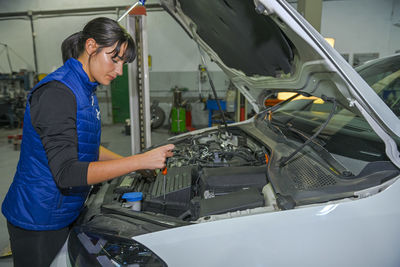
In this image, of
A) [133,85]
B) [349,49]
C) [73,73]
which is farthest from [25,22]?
[349,49]

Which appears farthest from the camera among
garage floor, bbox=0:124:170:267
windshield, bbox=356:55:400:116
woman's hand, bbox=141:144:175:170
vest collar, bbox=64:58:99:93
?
garage floor, bbox=0:124:170:267

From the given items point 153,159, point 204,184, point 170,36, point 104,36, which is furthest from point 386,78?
point 170,36

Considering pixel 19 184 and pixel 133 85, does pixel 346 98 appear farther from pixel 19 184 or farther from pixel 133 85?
pixel 133 85

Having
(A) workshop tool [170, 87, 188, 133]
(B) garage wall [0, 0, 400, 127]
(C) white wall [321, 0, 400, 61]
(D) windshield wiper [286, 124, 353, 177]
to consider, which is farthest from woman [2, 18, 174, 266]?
(C) white wall [321, 0, 400, 61]

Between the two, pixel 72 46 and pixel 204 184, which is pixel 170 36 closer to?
pixel 72 46

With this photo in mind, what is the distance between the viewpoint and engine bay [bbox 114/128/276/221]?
1.02 metres

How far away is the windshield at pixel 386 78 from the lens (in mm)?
1483

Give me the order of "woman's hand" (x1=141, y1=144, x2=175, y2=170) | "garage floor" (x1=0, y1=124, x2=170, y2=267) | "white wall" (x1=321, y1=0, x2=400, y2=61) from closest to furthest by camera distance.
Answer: "woman's hand" (x1=141, y1=144, x2=175, y2=170) → "garage floor" (x1=0, y1=124, x2=170, y2=267) → "white wall" (x1=321, y1=0, x2=400, y2=61)

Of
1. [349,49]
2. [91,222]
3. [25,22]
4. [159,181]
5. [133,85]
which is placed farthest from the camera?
[25,22]

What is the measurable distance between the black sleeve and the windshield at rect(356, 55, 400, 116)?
160 cm

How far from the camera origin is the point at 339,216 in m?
0.81

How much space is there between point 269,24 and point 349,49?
690 centimetres

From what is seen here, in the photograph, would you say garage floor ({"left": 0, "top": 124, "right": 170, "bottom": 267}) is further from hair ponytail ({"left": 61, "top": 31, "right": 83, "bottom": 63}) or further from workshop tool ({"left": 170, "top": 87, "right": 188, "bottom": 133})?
hair ponytail ({"left": 61, "top": 31, "right": 83, "bottom": 63})

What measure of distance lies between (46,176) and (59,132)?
0.27m
